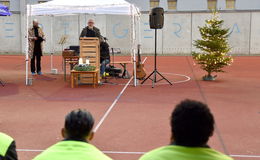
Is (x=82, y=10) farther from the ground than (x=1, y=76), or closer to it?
farther from the ground

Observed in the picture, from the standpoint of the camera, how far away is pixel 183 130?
2.34 m

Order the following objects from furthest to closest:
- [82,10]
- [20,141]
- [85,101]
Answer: [82,10], [85,101], [20,141]

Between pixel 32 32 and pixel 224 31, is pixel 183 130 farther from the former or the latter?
pixel 32 32

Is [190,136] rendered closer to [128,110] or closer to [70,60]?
[128,110]

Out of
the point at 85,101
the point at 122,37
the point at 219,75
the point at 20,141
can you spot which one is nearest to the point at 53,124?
the point at 20,141

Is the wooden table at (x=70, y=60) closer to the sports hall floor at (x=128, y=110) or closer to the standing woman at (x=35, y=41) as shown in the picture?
the sports hall floor at (x=128, y=110)

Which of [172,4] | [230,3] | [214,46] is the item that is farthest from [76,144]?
[230,3]

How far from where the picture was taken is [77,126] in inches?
104

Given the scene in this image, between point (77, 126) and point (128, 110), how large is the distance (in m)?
6.54

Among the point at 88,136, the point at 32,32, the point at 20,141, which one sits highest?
the point at 32,32

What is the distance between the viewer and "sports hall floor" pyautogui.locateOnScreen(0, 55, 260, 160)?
21.2 ft

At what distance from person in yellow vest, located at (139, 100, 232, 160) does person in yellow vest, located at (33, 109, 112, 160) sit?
1.07 ft

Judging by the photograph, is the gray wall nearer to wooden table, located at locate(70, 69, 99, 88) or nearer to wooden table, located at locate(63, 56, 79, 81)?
wooden table, located at locate(63, 56, 79, 81)

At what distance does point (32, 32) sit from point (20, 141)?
9.41m
